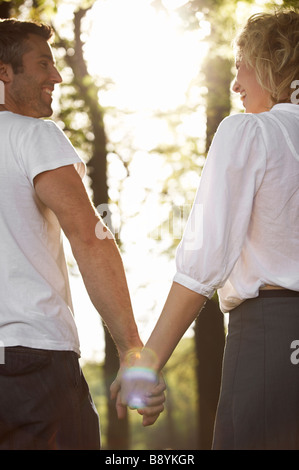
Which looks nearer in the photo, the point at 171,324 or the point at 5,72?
the point at 171,324

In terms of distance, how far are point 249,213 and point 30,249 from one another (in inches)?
35.8

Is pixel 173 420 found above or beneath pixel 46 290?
beneath

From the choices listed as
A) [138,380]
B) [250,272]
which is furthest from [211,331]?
[250,272]

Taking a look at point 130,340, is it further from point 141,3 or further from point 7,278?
point 141,3

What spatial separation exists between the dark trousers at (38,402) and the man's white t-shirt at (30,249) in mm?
67

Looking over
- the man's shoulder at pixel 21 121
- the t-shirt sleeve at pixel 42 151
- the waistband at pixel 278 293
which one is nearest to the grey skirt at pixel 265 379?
the waistband at pixel 278 293

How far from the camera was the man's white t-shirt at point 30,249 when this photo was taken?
263 cm

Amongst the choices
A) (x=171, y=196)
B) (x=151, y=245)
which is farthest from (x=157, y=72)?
(x=151, y=245)

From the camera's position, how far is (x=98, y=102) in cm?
1199

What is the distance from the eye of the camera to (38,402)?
262cm

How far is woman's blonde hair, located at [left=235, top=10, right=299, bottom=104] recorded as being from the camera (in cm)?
263
